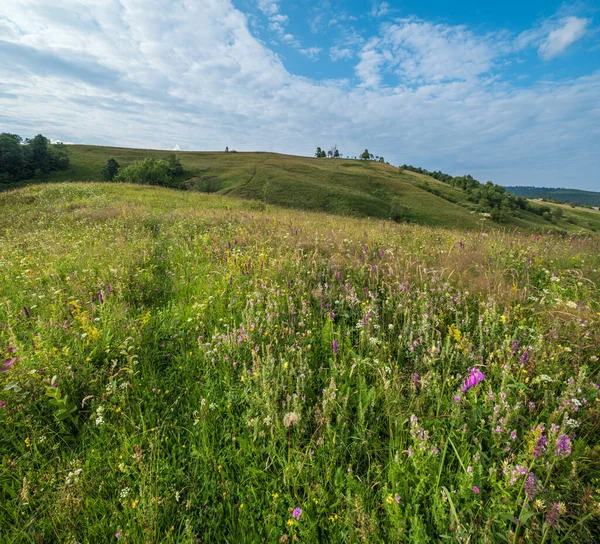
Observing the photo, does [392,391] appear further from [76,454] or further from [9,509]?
[9,509]

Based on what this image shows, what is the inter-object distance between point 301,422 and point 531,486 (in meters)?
1.52

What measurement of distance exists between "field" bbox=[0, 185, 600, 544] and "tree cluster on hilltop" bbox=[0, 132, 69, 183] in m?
93.5

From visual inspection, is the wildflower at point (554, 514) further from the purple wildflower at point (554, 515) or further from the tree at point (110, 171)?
the tree at point (110, 171)

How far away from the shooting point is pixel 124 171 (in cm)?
6222

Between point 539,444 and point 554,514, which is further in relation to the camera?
point 539,444

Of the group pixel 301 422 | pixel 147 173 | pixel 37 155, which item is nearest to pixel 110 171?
pixel 37 155

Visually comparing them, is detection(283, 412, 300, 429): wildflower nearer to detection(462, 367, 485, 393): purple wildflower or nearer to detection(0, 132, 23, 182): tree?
detection(462, 367, 485, 393): purple wildflower

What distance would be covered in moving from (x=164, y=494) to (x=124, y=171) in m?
75.2

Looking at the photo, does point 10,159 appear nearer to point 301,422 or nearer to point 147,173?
point 147,173

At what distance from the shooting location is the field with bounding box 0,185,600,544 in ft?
→ 5.69

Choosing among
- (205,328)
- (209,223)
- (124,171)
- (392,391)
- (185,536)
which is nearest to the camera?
(185,536)

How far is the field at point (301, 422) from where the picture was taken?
5.69 feet

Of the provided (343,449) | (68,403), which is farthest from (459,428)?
(68,403)

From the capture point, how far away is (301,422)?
2.35 m
